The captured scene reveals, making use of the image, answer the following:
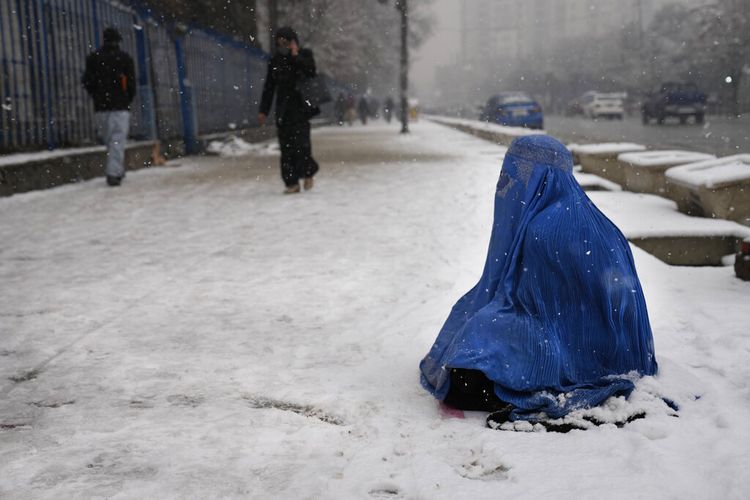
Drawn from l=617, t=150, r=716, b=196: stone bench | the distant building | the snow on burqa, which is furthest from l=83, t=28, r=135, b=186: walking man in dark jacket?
the distant building

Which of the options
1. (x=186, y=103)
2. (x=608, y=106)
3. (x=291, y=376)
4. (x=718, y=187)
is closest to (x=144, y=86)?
(x=186, y=103)

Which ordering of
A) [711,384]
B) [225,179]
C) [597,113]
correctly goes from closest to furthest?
1. [711,384]
2. [225,179]
3. [597,113]

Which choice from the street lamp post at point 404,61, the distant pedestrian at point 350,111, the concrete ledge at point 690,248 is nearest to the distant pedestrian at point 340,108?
the distant pedestrian at point 350,111

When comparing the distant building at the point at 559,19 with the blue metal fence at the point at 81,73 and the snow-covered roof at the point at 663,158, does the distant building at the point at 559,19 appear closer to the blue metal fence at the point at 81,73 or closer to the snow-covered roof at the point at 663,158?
the blue metal fence at the point at 81,73

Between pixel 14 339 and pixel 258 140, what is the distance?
18.3 meters

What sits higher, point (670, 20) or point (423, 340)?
point (670, 20)

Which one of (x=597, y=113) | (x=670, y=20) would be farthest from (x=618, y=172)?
(x=670, y=20)

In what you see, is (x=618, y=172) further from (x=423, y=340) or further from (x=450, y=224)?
(x=423, y=340)

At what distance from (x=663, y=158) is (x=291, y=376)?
6134mm

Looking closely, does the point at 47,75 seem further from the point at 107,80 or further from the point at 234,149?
the point at 234,149

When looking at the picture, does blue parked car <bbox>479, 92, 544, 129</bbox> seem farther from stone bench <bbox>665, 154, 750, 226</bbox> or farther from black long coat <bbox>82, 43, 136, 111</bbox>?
stone bench <bbox>665, 154, 750, 226</bbox>

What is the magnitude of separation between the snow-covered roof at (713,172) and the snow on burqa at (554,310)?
3681 millimetres

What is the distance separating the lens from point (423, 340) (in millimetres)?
3760

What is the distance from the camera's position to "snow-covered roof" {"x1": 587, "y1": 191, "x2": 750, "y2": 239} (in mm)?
5766
